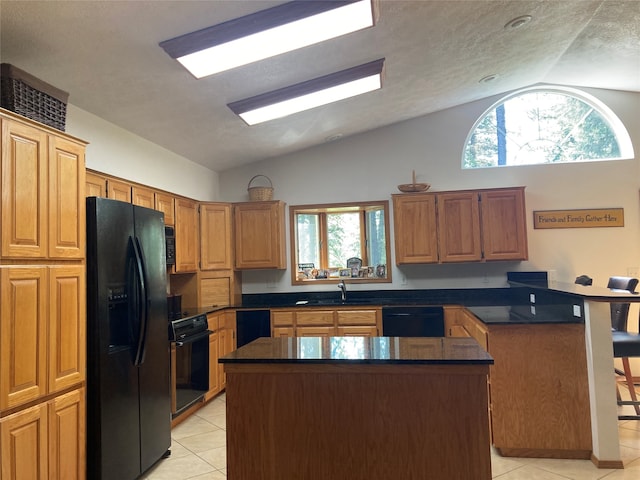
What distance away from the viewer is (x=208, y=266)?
15.0ft

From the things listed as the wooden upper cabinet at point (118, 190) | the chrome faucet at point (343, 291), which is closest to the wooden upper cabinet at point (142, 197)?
the wooden upper cabinet at point (118, 190)

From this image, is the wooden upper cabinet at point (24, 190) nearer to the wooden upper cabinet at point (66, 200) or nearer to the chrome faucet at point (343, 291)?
the wooden upper cabinet at point (66, 200)

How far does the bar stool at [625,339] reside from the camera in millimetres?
3033

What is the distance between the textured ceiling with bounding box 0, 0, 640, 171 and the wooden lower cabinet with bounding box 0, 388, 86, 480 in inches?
75.8

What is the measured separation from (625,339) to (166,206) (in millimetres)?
4045

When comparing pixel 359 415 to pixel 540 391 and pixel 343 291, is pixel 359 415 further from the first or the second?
pixel 343 291

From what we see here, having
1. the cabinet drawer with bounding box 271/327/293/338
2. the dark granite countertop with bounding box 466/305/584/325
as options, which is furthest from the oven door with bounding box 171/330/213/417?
the dark granite countertop with bounding box 466/305/584/325

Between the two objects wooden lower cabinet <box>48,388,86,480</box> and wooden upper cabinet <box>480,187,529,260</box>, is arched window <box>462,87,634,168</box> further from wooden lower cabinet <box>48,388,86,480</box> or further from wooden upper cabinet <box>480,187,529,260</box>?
wooden lower cabinet <box>48,388,86,480</box>

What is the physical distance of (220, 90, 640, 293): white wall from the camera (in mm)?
4715

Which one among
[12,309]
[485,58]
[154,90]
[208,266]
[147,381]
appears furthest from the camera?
[208,266]

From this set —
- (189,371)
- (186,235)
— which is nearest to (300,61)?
(186,235)

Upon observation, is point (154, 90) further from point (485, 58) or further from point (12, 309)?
point (485, 58)

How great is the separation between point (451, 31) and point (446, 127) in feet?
6.53

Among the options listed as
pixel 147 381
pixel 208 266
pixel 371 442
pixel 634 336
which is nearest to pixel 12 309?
pixel 147 381
